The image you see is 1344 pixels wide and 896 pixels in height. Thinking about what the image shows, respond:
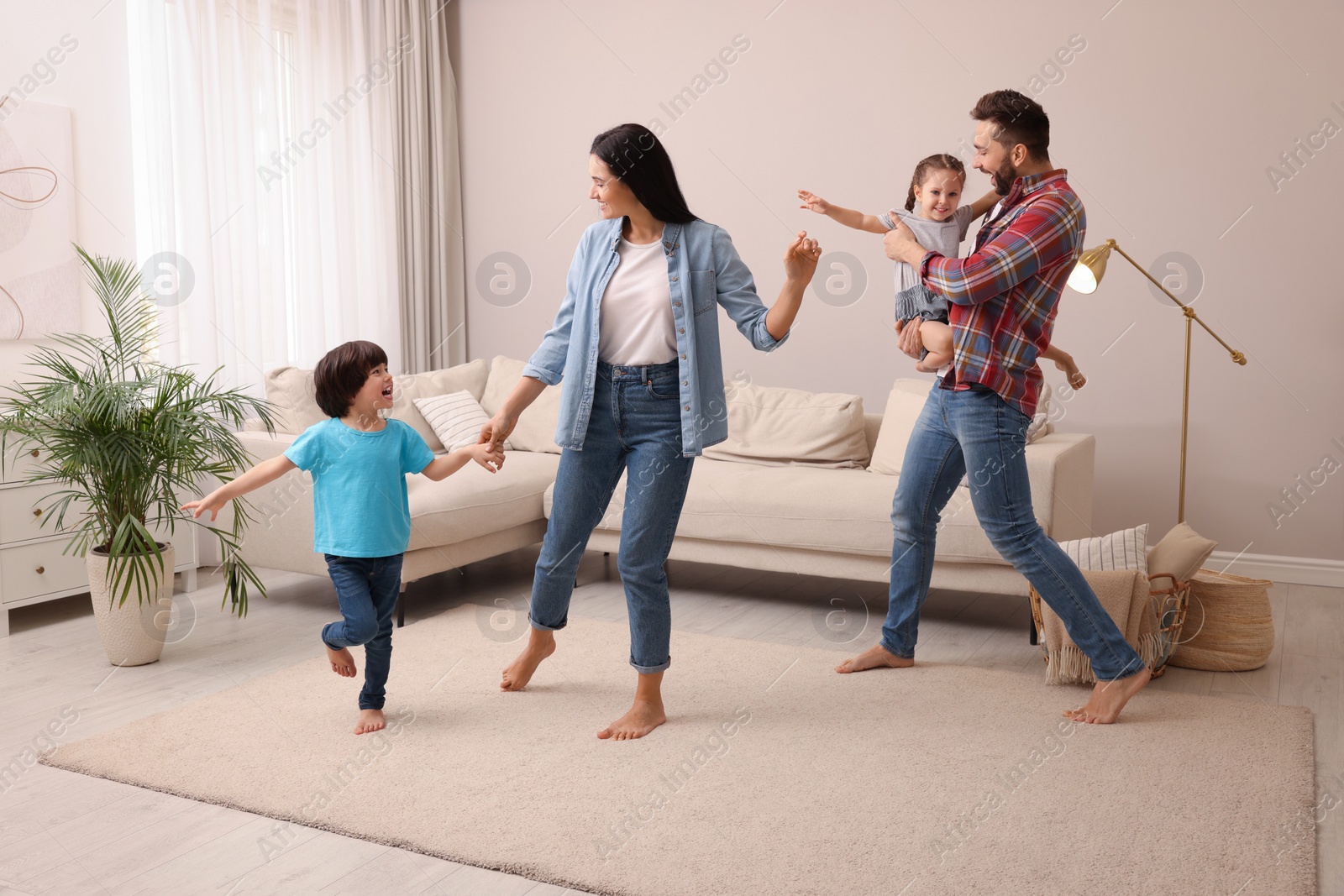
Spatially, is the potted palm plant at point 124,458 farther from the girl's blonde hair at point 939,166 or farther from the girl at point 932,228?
the girl's blonde hair at point 939,166

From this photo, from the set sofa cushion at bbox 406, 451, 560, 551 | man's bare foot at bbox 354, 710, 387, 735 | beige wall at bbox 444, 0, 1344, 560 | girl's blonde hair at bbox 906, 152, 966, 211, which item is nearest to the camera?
man's bare foot at bbox 354, 710, 387, 735

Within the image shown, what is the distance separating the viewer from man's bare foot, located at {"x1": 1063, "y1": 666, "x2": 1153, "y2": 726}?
8.42 feet

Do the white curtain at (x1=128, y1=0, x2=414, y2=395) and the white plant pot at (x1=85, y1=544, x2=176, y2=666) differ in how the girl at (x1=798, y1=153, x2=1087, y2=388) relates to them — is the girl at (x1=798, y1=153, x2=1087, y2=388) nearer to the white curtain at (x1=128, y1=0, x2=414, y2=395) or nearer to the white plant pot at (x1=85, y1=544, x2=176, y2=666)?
the white plant pot at (x1=85, y1=544, x2=176, y2=666)

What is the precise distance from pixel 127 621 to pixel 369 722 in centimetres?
97

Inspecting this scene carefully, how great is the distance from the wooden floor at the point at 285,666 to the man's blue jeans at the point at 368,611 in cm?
44

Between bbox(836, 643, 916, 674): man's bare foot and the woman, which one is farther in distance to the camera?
bbox(836, 643, 916, 674): man's bare foot

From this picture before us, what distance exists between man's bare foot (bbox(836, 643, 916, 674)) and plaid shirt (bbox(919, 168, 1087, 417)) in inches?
34.3

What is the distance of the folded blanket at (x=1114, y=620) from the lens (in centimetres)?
281

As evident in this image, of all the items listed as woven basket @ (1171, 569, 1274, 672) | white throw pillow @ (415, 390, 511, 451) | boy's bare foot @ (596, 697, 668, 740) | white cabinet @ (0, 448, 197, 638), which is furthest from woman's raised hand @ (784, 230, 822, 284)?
A: white cabinet @ (0, 448, 197, 638)

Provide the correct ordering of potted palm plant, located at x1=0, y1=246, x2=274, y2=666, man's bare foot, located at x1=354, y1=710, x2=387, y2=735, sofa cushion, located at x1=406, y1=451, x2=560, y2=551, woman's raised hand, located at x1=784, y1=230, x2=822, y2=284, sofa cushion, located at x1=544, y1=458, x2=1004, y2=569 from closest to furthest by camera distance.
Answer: woman's raised hand, located at x1=784, y1=230, x2=822, y2=284 < man's bare foot, located at x1=354, y1=710, x2=387, y2=735 < potted palm plant, located at x1=0, y1=246, x2=274, y2=666 < sofa cushion, located at x1=544, y1=458, x2=1004, y2=569 < sofa cushion, located at x1=406, y1=451, x2=560, y2=551

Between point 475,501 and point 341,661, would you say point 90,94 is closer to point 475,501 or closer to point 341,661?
point 475,501

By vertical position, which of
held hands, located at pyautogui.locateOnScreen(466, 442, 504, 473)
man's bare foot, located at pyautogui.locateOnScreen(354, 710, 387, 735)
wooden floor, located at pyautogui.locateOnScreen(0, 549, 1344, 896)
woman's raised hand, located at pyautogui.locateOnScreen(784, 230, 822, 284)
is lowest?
wooden floor, located at pyautogui.locateOnScreen(0, 549, 1344, 896)

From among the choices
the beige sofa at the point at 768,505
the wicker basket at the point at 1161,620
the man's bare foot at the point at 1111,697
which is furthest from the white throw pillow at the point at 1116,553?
the man's bare foot at the point at 1111,697

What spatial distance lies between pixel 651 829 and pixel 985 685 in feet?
4.03
